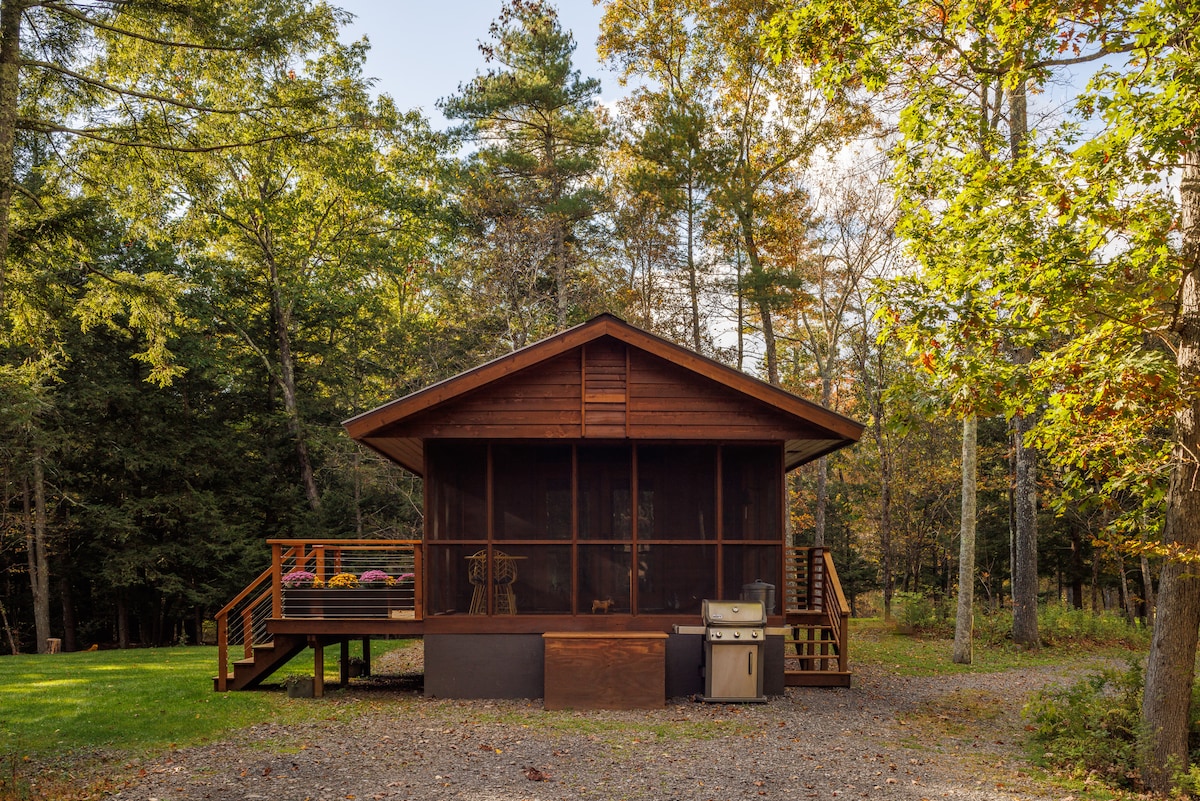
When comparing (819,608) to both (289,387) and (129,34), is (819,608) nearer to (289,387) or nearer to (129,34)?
(129,34)

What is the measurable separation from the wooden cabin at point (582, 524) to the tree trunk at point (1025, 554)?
5750mm

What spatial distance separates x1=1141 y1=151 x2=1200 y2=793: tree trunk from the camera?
750cm

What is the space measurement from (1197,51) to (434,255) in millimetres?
23788

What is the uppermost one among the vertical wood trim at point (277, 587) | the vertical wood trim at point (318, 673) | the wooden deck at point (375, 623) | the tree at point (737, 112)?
the tree at point (737, 112)

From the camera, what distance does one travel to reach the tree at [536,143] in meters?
23.7

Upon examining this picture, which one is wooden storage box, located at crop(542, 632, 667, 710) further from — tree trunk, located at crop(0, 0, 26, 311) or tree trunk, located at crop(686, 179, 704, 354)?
tree trunk, located at crop(686, 179, 704, 354)

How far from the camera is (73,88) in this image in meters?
9.57

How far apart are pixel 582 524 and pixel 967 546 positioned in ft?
21.0

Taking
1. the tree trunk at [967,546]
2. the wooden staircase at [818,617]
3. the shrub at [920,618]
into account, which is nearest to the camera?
the wooden staircase at [818,617]

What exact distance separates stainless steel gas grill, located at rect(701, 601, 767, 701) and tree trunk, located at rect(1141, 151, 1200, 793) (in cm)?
410

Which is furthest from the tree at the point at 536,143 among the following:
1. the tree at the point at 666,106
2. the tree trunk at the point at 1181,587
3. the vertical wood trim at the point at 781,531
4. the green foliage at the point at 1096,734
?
the tree trunk at the point at 1181,587

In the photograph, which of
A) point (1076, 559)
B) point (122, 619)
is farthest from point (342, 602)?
point (1076, 559)

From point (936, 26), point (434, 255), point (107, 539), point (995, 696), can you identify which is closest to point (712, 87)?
point (434, 255)

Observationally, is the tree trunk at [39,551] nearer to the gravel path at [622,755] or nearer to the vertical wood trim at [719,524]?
the gravel path at [622,755]
